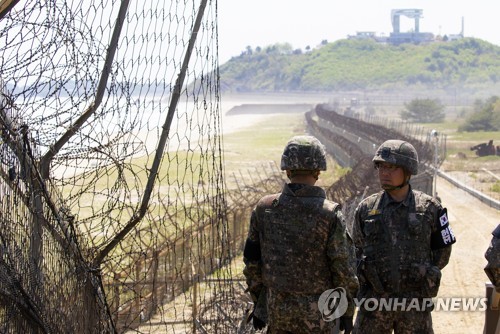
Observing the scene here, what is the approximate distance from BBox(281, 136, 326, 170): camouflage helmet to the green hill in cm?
12496

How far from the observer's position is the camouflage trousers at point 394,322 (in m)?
4.14

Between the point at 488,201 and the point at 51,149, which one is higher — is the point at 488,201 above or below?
below

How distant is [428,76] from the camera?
13825 cm

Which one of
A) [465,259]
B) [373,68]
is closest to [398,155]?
[465,259]

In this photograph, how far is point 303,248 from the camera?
11.9 feet

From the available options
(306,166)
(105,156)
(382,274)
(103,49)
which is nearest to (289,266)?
(306,166)

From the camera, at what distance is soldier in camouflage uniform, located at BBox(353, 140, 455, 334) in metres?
4.16

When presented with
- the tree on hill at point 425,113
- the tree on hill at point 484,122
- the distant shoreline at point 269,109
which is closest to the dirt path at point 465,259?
the tree on hill at point 484,122

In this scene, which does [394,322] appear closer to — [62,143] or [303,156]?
[303,156]

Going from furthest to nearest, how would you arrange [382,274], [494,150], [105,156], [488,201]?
[494,150], [488,201], [382,274], [105,156]

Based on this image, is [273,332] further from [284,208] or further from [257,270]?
[284,208]

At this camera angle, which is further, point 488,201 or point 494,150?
point 494,150

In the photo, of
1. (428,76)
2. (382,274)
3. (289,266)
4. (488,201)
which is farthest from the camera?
(428,76)

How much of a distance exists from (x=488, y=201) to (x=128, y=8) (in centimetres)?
1831
